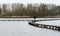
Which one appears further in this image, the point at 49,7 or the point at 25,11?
the point at 49,7

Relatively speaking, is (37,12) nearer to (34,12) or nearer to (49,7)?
Answer: (34,12)

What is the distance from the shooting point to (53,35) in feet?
57.3

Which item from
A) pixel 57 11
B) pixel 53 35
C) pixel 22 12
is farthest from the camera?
pixel 57 11

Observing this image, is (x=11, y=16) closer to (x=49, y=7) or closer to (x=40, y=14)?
(x=40, y=14)

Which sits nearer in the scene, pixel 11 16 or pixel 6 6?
pixel 11 16

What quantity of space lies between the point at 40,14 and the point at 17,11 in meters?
9.43

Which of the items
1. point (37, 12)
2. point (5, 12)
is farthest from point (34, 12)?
point (5, 12)

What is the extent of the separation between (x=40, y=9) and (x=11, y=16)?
13.1m

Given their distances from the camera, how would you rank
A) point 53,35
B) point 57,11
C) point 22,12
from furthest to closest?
point 57,11, point 22,12, point 53,35

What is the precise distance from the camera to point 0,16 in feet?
241

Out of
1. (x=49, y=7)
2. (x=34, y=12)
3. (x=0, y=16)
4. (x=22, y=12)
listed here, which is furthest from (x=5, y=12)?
(x=49, y=7)

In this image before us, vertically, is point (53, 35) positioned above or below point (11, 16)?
above

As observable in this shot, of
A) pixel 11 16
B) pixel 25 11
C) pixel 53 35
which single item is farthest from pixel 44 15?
pixel 53 35

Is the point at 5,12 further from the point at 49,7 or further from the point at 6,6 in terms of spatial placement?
the point at 49,7
